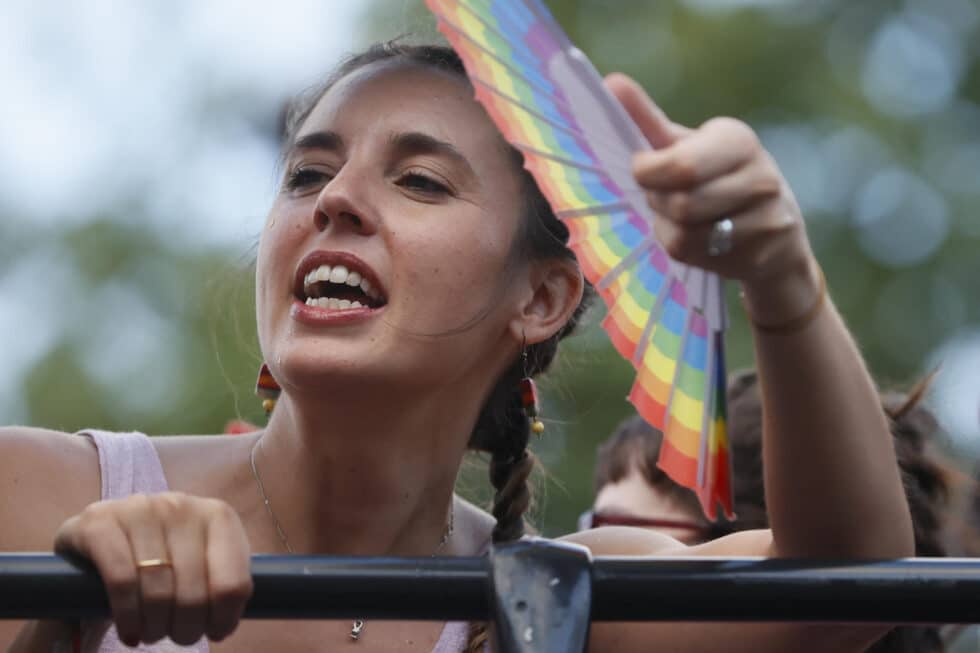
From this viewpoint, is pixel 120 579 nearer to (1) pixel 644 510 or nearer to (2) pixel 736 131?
(2) pixel 736 131

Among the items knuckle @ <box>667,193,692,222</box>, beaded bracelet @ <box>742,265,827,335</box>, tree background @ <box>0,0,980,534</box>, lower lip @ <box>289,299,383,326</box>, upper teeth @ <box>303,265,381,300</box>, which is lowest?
tree background @ <box>0,0,980,534</box>

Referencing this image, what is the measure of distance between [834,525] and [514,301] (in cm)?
95

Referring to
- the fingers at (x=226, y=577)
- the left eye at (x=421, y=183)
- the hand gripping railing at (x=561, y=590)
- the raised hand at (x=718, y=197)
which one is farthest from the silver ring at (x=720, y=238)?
the left eye at (x=421, y=183)

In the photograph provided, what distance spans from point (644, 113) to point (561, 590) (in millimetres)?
434

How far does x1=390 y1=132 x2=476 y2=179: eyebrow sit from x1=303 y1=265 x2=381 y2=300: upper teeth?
0.22m

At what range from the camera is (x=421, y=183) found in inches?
94.5

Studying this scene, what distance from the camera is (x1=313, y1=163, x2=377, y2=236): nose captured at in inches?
90.1

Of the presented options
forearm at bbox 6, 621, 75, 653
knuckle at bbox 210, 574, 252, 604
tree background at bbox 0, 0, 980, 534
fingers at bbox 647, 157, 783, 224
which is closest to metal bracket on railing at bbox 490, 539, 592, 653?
knuckle at bbox 210, 574, 252, 604

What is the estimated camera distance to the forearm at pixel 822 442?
1.58 metres

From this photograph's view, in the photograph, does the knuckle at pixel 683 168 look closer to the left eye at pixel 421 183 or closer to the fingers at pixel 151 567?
the fingers at pixel 151 567

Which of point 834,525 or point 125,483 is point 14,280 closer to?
point 125,483

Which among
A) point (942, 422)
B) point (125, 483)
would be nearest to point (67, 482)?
point (125, 483)

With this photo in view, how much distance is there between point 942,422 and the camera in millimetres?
3172

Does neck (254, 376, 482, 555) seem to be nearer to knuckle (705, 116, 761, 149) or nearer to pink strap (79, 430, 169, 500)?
pink strap (79, 430, 169, 500)
